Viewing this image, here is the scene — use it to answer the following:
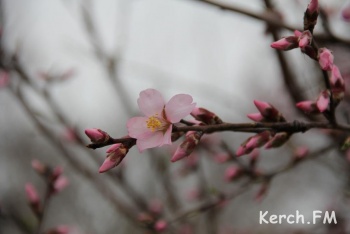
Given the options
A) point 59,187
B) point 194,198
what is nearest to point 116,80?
point 194,198

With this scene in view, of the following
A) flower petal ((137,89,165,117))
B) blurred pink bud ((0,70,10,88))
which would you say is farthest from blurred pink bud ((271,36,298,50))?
blurred pink bud ((0,70,10,88))

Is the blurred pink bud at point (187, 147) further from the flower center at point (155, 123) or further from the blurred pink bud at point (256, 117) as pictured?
the blurred pink bud at point (256, 117)

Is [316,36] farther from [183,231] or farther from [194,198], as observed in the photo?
[183,231]

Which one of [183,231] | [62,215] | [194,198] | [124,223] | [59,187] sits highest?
[59,187]

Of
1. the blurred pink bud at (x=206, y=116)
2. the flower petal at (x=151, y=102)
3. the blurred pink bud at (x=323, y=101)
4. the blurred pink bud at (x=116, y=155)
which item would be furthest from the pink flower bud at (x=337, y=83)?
the blurred pink bud at (x=116, y=155)

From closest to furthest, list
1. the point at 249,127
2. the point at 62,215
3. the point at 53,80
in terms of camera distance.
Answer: the point at 249,127 < the point at 53,80 < the point at 62,215

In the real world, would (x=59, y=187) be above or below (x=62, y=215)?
above

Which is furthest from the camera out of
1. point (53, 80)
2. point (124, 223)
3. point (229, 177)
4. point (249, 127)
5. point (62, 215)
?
point (62, 215)
